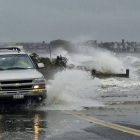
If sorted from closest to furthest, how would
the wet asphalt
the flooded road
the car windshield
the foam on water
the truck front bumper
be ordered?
the wet asphalt, the flooded road, the truck front bumper, the car windshield, the foam on water

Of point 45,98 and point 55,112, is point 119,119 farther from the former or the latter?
point 45,98

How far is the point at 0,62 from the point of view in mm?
15531

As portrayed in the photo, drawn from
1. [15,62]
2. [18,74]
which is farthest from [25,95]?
[15,62]

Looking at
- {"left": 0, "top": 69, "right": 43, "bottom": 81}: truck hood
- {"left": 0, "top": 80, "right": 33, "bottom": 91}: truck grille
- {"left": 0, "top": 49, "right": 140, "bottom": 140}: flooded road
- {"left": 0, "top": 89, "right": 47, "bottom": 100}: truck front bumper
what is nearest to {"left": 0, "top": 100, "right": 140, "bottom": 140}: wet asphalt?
{"left": 0, "top": 49, "right": 140, "bottom": 140}: flooded road

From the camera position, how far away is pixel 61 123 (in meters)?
11.2

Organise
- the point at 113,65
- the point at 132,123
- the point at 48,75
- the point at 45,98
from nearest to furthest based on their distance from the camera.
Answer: the point at 132,123 < the point at 45,98 < the point at 48,75 < the point at 113,65

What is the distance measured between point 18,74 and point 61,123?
351cm

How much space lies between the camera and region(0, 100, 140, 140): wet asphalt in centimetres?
941

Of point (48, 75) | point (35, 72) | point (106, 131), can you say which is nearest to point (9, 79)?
point (35, 72)

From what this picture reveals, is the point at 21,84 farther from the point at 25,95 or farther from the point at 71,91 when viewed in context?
the point at 71,91

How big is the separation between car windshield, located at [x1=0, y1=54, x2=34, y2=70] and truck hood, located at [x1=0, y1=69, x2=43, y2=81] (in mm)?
545

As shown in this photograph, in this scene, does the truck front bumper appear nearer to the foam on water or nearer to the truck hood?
the truck hood

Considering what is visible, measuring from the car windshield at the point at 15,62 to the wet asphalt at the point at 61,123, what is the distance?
4.24ft

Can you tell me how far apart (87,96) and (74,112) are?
3535 millimetres
